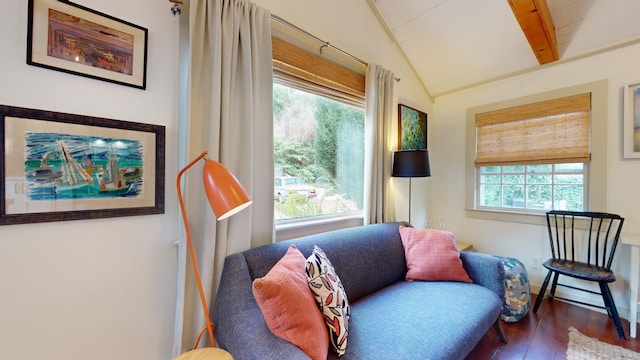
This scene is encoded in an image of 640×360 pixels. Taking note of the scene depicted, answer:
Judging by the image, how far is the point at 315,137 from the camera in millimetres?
2164

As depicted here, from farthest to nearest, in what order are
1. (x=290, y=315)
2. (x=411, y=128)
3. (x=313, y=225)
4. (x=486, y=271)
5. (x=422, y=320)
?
(x=411, y=128) → (x=313, y=225) → (x=486, y=271) → (x=422, y=320) → (x=290, y=315)

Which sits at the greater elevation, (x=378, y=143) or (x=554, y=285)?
(x=378, y=143)

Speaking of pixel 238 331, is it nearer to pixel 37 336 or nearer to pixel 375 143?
pixel 37 336

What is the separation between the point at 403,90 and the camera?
291 centimetres

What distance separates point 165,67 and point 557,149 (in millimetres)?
3502

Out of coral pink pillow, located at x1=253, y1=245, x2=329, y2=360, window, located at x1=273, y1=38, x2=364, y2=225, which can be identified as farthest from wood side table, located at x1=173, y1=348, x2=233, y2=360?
window, located at x1=273, y1=38, x2=364, y2=225

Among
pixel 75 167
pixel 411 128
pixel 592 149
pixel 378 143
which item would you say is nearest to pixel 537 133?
pixel 592 149

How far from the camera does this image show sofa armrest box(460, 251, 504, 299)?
5.77 ft

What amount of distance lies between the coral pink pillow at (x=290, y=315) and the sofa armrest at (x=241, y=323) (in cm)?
4

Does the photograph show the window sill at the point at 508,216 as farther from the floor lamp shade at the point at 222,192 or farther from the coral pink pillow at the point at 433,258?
the floor lamp shade at the point at 222,192

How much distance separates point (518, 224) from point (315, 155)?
247 cm

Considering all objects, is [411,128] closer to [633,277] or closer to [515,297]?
[515,297]

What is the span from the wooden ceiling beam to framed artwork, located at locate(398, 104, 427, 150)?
46.7 inches

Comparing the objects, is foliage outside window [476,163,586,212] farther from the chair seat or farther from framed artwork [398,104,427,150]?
framed artwork [398,104,427,150]
